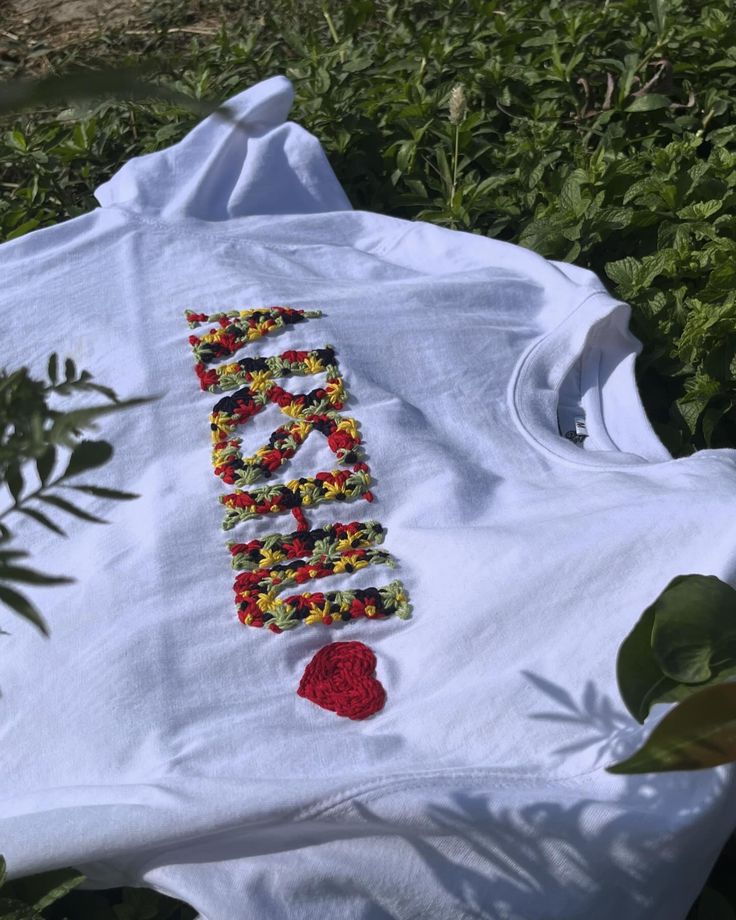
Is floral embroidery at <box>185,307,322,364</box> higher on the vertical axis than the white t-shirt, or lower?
higher

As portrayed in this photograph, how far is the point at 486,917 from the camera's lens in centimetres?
101

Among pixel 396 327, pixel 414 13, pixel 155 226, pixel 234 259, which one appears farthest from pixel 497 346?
pixel 414 13

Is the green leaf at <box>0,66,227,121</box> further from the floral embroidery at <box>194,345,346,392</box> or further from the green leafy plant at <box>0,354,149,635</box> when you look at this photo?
the floral embroidery at <box>194,345,346,392</box>

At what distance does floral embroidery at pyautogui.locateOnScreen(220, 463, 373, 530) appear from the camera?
1.34m

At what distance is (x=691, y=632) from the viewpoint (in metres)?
0.88

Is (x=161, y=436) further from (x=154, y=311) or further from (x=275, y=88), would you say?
(x=275, y=88)

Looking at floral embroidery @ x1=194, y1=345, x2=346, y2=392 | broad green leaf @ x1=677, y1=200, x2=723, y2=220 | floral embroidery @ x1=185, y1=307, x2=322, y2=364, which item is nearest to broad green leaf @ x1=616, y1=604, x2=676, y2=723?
floral embroidery @ x1=194, y1=345, x2=346, y2=392

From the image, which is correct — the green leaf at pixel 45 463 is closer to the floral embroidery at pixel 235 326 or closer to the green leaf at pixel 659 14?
the floral embroidery at pixel 235 326

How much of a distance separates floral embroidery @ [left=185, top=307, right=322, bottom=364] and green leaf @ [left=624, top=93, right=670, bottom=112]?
3.32 ft

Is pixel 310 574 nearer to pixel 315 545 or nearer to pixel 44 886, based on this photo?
pixel 315 545

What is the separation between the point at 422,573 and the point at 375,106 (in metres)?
1.45

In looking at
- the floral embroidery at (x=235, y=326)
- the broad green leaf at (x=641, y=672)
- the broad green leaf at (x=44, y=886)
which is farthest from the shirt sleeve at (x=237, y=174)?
the broad green leaf at (x=641, y=672)

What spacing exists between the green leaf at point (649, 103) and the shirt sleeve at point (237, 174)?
0.66m

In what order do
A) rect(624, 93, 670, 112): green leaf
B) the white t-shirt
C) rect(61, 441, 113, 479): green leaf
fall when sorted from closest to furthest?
rect(61, 441, 113, 479): green leaf → the white t-shirt → rect(624, 93, 670, 112): green leaf
